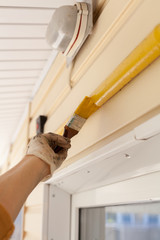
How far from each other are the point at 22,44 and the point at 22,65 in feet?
1.10

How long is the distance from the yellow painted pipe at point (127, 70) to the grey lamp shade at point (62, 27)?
0.44m

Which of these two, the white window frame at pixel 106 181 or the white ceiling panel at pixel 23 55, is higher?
the white ceiling panel at pixel 23 55

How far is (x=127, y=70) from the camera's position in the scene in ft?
3.50

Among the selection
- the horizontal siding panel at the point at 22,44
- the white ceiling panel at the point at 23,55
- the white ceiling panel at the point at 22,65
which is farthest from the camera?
the white ceiling panel at the point at 22,65

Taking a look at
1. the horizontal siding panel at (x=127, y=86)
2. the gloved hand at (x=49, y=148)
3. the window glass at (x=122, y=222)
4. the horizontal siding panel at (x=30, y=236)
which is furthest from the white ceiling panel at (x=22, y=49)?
the horizontal siding panel at (x=30, y=236)

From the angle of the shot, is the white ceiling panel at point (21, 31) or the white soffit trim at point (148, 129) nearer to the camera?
the white soffit trim at point (148, 129)

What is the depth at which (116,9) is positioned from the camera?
1.27m

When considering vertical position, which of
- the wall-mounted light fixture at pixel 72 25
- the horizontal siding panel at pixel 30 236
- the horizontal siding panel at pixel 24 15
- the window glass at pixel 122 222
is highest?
the horizontal siding panel at pixel 24 15

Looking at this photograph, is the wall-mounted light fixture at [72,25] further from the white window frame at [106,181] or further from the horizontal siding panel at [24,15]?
the white window frame at [106,181]

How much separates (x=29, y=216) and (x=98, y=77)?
1.86m

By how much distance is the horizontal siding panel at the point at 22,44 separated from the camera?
212 centimetres

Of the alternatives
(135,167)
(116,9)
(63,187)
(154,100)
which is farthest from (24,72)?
(154,100)

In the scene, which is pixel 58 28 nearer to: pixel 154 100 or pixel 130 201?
pixel 154 100

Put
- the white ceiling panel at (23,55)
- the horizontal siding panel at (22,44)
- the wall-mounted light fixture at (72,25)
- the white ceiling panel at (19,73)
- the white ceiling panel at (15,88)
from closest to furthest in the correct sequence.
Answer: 1. the wall-mounted light fixture at (72,25)
2. the horizontal siding panel at (22,44)
3. the white ceiling panel at (23,55)
4. the white ceiling panel at (19,73)
5. the white ceiling panel at (15,88)
